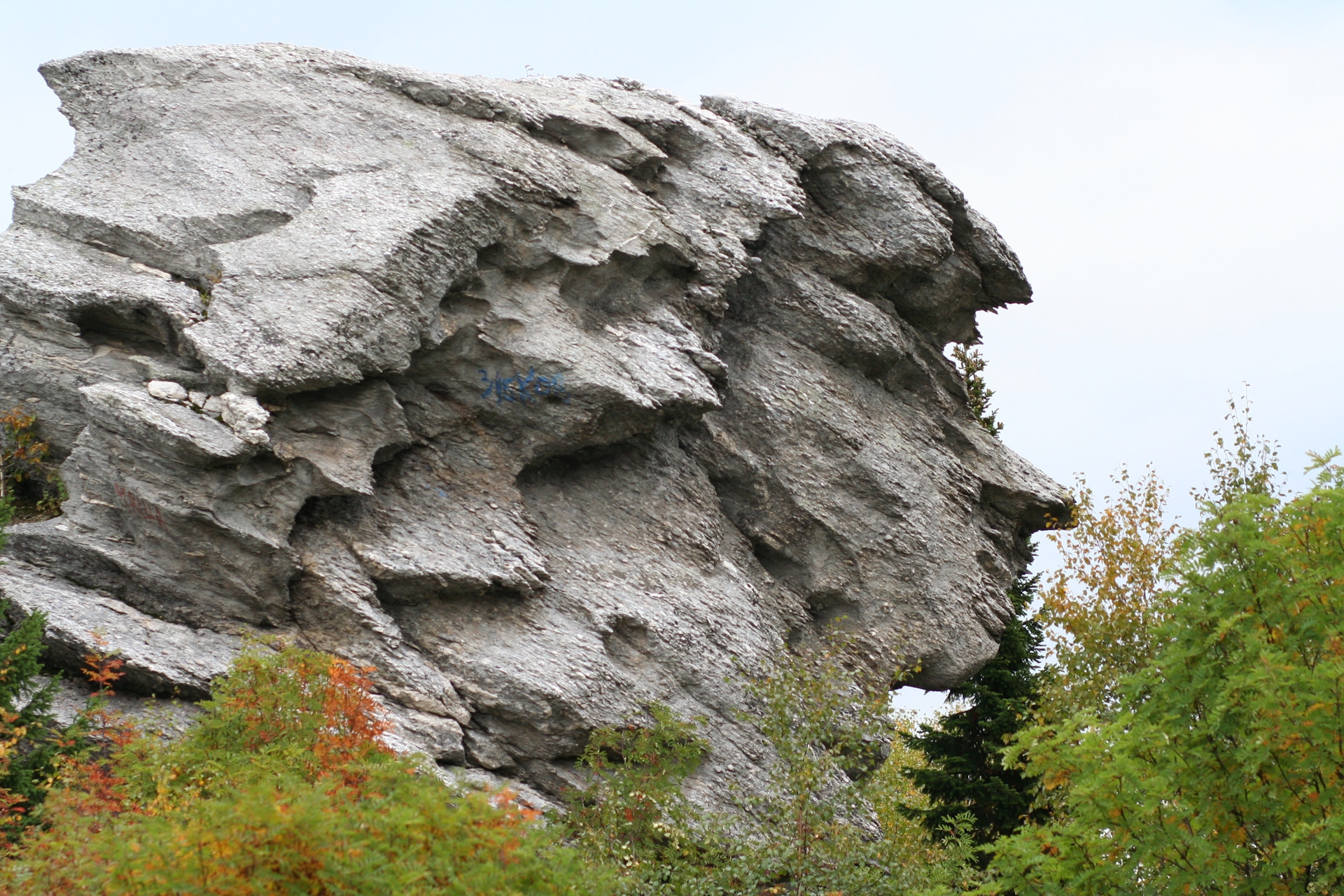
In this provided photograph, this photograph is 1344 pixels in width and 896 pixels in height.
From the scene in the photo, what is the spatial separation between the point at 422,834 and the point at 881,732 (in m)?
13.5

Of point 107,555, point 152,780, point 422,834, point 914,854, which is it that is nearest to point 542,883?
point 422,834

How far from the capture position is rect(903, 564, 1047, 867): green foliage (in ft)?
76.7

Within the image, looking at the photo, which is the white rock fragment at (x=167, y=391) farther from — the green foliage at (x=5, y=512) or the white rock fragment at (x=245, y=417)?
the green foliage at (x=5, y=512)

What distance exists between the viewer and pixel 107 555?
615 inches

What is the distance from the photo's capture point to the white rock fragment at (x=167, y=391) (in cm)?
1617

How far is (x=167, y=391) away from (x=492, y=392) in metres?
5.55

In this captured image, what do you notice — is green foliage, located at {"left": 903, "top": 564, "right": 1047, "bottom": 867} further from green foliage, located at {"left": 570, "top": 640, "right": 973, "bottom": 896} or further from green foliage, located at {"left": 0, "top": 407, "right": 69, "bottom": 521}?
green foliage, located at {"left": 0, "top": 407, "right": 69, "bottom": 521}

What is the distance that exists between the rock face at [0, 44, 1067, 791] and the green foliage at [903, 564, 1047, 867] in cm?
120

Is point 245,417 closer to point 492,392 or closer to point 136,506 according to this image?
point 136,506

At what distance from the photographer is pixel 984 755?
2403 cm

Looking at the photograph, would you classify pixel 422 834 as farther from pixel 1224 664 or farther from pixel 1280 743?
pixel 1224 664

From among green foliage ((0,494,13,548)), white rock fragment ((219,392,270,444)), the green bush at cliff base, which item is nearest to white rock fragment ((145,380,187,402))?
white rock fragment ((219,392,270,444))

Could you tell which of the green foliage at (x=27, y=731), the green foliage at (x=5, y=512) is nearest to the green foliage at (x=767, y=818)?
the green foliage at (x=27, y=731)

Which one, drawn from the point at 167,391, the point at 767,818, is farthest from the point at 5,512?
the point at 767,818
